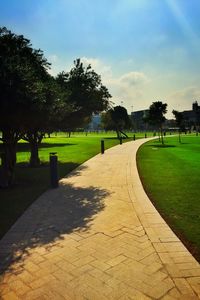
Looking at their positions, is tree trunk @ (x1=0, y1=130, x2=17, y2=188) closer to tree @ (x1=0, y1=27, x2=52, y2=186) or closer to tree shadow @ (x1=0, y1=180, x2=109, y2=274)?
tree @ (x1=0, y1=27, x2=52, y2=186)

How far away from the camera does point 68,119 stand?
23594 mm

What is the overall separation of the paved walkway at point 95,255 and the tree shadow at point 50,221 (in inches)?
0.7

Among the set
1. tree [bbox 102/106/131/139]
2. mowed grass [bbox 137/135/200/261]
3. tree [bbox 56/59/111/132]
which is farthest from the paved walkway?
tree [bbox 102/106/131/139]

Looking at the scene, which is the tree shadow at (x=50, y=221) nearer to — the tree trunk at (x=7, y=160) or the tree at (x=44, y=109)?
the tree trunk at (x=7, y=160)

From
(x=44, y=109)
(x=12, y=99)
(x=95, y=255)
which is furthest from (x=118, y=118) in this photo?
(x=95, y=255)

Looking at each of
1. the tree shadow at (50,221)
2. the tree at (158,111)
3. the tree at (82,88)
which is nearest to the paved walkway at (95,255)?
the tree shadow at (50,221)

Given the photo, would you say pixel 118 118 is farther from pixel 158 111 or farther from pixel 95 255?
pixel 95 255

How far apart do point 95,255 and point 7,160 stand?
802 centimetres

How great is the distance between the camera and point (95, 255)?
5.21 m

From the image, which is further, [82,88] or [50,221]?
[82,88]

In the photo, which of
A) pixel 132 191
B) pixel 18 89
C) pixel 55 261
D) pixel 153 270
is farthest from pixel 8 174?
pixel 153 270

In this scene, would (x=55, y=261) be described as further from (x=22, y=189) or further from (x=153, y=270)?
(x=22, y=189)

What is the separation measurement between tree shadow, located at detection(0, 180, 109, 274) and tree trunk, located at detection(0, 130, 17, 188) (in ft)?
7.80

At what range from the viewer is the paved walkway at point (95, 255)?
4.09 meters
